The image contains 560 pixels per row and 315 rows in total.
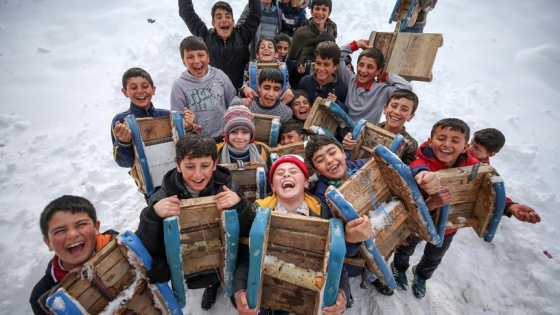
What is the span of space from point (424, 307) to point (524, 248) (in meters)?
1.96

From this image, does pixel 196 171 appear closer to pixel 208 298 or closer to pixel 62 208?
pixel 62 208

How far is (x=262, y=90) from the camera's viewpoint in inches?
160

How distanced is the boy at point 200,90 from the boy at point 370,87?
1.83m

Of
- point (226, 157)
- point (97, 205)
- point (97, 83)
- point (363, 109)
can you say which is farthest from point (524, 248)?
point (97, 83)

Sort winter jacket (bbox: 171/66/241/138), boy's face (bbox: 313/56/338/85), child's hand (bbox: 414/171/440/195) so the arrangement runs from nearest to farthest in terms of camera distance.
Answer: child's hand (bbox: 414/171/440/195)
winter jacket (bbox: 171/66/241/138)
boy's face (bbox: 313/56/338/85)

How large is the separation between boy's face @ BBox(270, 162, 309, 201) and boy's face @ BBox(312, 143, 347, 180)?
26cm

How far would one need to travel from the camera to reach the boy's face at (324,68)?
13.5ft

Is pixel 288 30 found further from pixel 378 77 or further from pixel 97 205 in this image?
pixel 97 205

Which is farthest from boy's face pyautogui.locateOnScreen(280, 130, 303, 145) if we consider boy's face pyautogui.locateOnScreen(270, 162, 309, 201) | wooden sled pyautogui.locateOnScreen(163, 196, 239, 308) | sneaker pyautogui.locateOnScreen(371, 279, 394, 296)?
sneaker pyautogui.locateOnScreen(371, 279, 394, 296)

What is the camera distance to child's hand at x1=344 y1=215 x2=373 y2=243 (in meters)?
1.85

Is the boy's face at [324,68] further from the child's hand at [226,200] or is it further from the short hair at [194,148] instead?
the child's hand at [226,200]

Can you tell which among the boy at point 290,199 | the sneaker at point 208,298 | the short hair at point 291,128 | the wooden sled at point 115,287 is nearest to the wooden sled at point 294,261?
the boy at point 290,199

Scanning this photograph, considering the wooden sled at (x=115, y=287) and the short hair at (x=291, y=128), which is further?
the short hair at (x=291, y=128)

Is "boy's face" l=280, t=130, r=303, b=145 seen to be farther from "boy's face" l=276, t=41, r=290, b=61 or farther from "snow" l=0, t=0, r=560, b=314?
"boy's face" l=276, t=41, r=290, b=61
